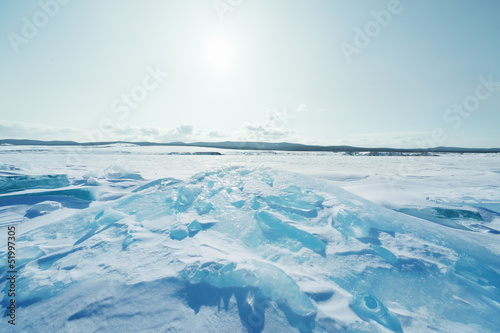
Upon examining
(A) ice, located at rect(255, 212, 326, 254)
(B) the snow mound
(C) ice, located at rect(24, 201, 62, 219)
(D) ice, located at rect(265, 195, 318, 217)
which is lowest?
(C) ice, located at rect(24, 201, 62, 219)

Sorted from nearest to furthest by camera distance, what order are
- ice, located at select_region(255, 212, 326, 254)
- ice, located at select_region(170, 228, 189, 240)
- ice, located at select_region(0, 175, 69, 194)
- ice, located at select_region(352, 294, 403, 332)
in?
1. ice, located at select_region(352, 294, 403, 332)
2. ice, located at select_region(255, 212, 326, 254)
3. ice, located at select_region(170, 228, 189, 240)
4. ice, located at select_region(0, 175, 69, 194)

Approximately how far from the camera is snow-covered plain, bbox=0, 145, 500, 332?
4.11 ft

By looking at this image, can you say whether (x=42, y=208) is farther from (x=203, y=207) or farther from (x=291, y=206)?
(x=291, y=206)

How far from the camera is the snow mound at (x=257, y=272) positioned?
125 cm

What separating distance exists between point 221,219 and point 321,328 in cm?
149

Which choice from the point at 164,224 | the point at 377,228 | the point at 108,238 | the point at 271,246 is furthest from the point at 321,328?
the point at 108,238

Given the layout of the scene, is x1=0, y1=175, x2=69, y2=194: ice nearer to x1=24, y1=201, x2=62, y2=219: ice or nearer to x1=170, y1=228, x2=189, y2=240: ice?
x1=24, y1=201, x2=62, y2=219: ice

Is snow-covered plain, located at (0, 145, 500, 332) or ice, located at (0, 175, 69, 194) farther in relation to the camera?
ice, located at (0, 175, 69, 194)

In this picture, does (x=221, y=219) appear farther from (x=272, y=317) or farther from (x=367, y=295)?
(x=367, y=295)

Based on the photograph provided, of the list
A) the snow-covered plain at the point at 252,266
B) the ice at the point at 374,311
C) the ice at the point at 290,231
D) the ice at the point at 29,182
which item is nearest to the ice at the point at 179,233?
the snow-covered plain at the point at 252,266

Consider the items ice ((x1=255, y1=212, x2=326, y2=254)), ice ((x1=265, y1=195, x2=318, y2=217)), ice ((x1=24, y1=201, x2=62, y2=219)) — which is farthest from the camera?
ice ((x1=24, y1=201, x2=62, y2=219))

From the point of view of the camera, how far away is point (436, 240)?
6.62 ft

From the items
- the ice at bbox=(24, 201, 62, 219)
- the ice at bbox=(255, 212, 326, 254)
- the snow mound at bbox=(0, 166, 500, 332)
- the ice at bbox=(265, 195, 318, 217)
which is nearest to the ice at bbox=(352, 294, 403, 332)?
the snow mound at bbox=(0, 166, 500, 332)

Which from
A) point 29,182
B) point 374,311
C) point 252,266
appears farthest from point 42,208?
point 374,311
